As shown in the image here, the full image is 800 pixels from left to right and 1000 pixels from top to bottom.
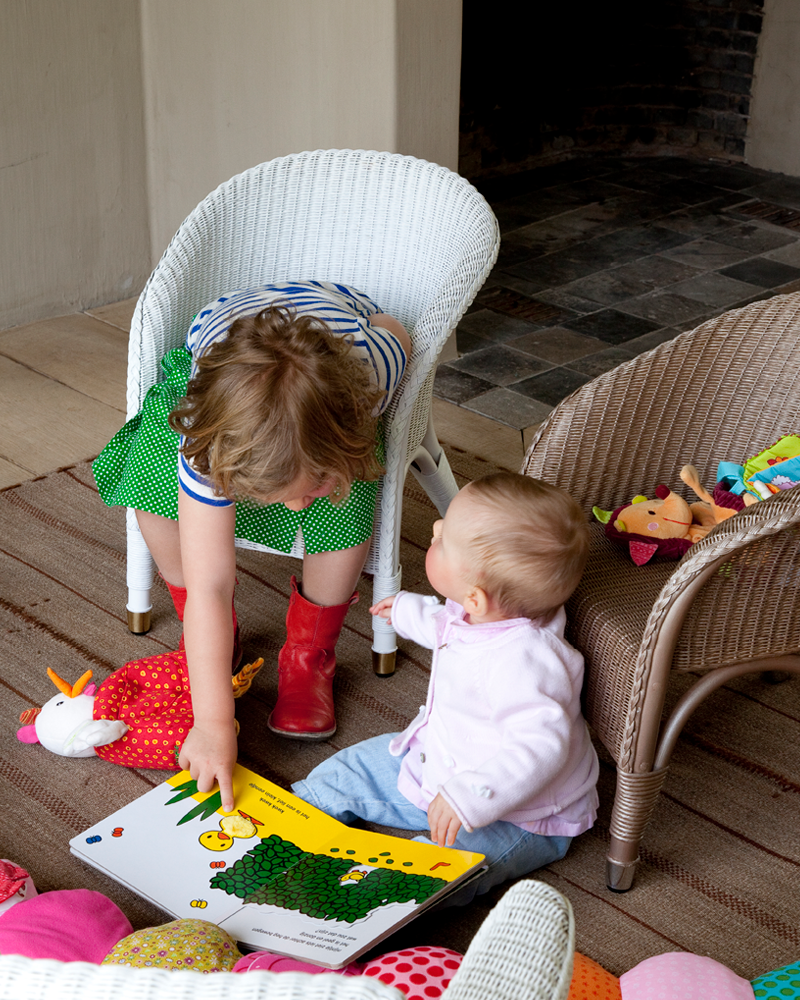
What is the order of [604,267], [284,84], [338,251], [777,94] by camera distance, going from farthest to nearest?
[777,94], [604,267], [284,84], [338,251]

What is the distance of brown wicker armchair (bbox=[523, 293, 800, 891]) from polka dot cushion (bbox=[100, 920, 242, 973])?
0.50 m

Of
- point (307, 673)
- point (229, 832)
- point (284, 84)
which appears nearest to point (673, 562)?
point (307, 673)

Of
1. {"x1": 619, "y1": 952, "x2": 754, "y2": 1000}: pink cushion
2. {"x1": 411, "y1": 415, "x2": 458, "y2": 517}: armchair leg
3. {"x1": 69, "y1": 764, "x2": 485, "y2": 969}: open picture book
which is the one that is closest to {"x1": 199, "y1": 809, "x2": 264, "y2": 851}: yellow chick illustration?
{"x1": 69, "y1": 764, "x2": 485, "y2": 969}: open picture book

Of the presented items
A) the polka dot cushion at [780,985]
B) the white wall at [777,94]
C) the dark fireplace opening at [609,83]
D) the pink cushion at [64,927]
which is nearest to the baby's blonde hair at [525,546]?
the polka dot cushion at [780,985]

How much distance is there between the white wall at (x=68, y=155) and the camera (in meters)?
2.94

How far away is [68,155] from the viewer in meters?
3.10

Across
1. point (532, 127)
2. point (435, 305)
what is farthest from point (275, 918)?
point (532, 127)

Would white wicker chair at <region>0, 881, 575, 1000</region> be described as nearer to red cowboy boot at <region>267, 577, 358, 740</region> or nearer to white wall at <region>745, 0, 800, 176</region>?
red cowboy boot at <region>267, 577, 358, 740</region>

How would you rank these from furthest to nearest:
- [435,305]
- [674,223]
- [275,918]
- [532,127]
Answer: [532,127] < [674,223] < [435,305] < [275,918]

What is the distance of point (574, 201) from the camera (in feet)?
14.5

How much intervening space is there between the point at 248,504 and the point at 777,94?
13.7 feet

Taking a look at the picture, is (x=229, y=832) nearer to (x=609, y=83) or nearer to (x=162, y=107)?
(x=162, y=107)

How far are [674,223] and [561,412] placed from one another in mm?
Answer: 2936

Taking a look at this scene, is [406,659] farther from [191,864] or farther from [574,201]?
[574,201]
